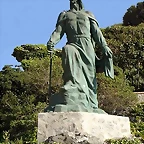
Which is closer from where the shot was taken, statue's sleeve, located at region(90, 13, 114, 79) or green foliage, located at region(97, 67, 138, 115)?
statue's sleeve, located at region(90, 13, 114, 79)

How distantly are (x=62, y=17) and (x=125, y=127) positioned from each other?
8.50 ft

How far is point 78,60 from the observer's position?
8.49m

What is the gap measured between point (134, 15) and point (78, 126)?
130 ft

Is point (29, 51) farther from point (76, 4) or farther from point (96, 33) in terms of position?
point (96, 33)

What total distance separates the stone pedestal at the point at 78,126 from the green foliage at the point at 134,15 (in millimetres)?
37898

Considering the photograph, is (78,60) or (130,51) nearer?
(78,60)

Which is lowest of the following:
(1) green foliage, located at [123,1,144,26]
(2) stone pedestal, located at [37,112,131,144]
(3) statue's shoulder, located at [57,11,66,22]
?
(2) stone pedestal, located at [37,112,131,144]

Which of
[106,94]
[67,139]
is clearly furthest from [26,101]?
[67,139]

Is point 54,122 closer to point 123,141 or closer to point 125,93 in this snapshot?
point 123,141

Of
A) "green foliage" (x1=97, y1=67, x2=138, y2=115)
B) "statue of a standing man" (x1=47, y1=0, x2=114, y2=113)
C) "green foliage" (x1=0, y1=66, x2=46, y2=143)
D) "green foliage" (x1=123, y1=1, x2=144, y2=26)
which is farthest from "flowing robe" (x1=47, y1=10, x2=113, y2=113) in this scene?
"green foliage" (x1=123, y1=1, x2=144, y2=26)

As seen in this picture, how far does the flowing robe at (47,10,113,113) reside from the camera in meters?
8.17

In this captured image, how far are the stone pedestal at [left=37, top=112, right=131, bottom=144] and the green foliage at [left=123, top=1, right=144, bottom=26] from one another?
1492 inches

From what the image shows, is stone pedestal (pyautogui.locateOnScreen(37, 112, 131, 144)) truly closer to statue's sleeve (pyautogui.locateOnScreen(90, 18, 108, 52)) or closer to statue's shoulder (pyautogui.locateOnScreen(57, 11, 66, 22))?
statue's sleeve (pyautogui.locateOnScreen(90, 18, 108, 52))

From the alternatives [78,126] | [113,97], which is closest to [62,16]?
[78,126]
